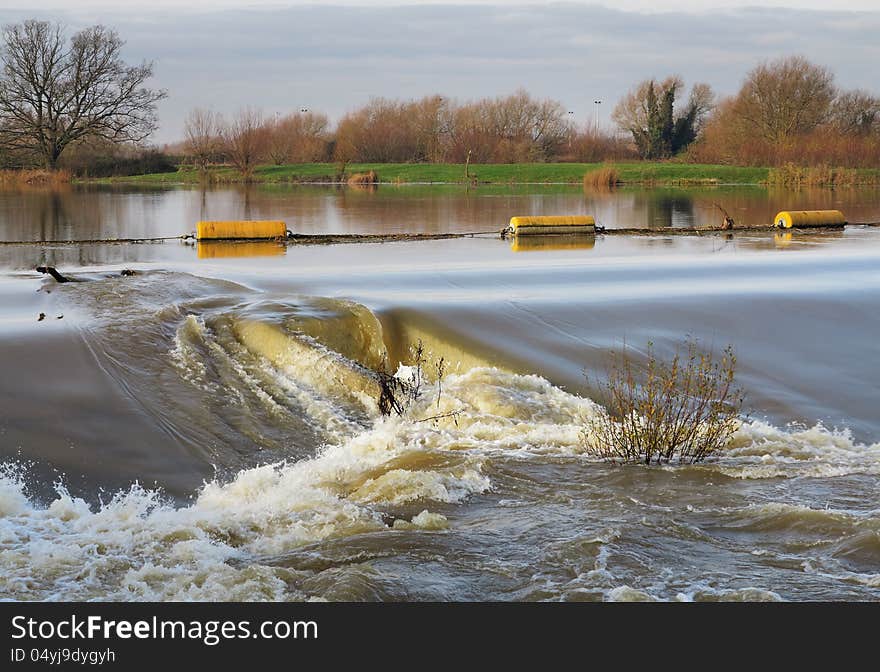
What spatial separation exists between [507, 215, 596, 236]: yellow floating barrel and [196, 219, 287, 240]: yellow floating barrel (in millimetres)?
5183

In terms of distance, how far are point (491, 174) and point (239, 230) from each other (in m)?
39.9

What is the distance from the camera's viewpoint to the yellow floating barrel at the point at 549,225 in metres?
22.1

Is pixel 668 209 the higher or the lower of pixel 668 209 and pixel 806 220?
the higher

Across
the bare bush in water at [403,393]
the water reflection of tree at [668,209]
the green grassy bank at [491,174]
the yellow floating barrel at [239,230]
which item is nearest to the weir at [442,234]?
the yellow floating barrel at [239,230]

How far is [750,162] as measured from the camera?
58.7m

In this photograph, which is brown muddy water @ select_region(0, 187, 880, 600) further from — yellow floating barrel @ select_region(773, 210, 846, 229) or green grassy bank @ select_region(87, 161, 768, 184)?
green grassy bank @ select_region(87, 161, 768, 184)

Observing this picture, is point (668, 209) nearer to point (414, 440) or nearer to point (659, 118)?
point (414, 440)

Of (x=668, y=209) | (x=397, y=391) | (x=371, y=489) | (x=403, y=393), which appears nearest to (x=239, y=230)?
(x=397, y=391)

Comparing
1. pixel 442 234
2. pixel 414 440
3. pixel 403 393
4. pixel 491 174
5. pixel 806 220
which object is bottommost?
pixel 414 440

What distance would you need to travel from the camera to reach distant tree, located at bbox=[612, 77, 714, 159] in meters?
74.2

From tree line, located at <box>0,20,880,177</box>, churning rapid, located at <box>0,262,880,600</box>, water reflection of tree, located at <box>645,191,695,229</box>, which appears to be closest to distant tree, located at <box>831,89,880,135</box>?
tree line, located at <box>0,20,880,177</box>

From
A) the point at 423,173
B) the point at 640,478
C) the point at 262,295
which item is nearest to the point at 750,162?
the point at 423,173

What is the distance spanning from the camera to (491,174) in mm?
58938

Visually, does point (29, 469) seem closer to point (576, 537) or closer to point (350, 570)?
point (350, 570)
